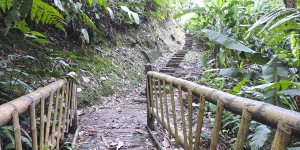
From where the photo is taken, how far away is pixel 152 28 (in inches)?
418

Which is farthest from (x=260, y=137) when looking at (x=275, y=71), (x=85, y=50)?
(x=85, y=50)

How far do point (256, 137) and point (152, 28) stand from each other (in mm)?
9214

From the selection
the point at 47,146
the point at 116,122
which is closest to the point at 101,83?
the point at 116,122

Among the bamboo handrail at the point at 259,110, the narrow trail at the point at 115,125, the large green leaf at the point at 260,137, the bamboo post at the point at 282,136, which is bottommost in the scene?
the narrow trail at the point at 115,125

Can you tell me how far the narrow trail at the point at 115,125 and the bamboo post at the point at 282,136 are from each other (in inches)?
85.0

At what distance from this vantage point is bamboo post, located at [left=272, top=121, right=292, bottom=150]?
800 mm

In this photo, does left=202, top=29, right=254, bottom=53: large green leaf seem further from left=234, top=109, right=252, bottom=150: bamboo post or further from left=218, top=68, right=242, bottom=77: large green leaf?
left=234, top=109, right=252, bottom=150: bamboo post

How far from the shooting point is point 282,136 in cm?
82

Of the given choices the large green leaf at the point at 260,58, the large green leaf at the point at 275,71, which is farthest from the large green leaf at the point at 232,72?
the large green leaf at the point at 275,71

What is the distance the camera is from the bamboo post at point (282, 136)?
80cm

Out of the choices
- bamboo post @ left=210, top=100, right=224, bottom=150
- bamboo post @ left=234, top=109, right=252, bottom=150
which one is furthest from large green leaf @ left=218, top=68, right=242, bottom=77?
bamboo post @ left=234, top=109, right=252, bottom=150

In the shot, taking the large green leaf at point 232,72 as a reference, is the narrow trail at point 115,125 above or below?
below

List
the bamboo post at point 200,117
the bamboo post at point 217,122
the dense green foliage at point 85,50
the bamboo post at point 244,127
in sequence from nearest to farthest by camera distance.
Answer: the bamboo post at point 244,127, the bamboo post at point 217,122, the bamboo post at point 200,117, the dense green foliage at point 85,50

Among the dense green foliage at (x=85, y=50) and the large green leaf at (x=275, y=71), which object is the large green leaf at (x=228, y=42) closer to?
the large green leaf at (x=275, y=71)
